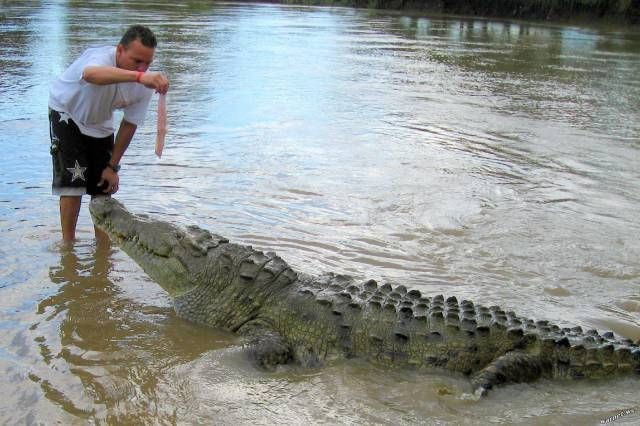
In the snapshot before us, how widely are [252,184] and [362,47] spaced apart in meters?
13.3

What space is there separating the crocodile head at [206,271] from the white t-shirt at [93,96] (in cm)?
83

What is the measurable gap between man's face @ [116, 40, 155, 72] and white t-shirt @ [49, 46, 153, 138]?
0.08m

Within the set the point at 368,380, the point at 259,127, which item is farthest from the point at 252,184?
the point at 368,380

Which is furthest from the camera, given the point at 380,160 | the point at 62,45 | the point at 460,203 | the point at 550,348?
the point at 62,45

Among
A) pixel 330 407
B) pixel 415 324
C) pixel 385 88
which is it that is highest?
pixel 385 88

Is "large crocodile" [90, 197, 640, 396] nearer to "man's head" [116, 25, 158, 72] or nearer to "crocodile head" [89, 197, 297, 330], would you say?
"crocodile head" [89, 197, 297, 330]

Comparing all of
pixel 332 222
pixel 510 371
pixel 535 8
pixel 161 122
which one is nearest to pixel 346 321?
pixel 510 371

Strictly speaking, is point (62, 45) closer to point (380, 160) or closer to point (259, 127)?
point (259, 127)

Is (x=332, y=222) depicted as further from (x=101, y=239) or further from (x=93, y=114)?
(x=93, y=114)

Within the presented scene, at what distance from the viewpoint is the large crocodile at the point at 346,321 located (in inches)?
132

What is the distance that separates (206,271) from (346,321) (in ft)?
3.02

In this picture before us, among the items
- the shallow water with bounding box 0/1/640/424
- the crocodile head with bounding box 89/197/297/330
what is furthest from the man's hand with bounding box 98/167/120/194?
the crocodile head with bounding box 89/197/297/330

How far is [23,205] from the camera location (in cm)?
560

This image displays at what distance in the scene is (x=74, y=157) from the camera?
454cm
